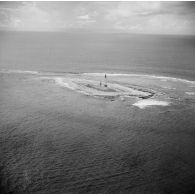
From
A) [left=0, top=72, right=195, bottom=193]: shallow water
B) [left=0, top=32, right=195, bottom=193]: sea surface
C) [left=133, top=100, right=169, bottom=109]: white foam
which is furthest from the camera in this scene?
[left=133, top=100, right=169, bottom=109]: white foam

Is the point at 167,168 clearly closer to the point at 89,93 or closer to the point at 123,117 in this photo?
the point at 123,117

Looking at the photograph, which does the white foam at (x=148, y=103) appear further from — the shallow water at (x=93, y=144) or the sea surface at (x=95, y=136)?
the shallow water at (x=93, y=144)

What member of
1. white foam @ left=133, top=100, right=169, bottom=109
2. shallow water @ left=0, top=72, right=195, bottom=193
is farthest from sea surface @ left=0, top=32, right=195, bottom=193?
shallow water @ left=0, top=72, right=195, bottom=193

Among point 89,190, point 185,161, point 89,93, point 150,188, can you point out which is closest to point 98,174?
point 89,190

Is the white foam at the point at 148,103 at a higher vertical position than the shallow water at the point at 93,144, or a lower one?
higher

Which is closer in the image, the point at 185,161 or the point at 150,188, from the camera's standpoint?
Result: the point at 150,188

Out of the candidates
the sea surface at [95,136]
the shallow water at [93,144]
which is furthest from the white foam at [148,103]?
the shallow water at [93,144]

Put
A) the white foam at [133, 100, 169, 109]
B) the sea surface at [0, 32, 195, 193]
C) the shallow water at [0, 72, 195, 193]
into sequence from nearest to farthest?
the shallow water at [0, 72, 195, 193] → the sea surface at [0, 32, 195, 193] → the white foam at [133, 100, 169, 109]

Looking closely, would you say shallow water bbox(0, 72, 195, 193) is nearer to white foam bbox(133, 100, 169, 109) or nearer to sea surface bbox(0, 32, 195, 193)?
sea surface bbox(0, 32, 195, 193)

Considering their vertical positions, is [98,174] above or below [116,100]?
below
